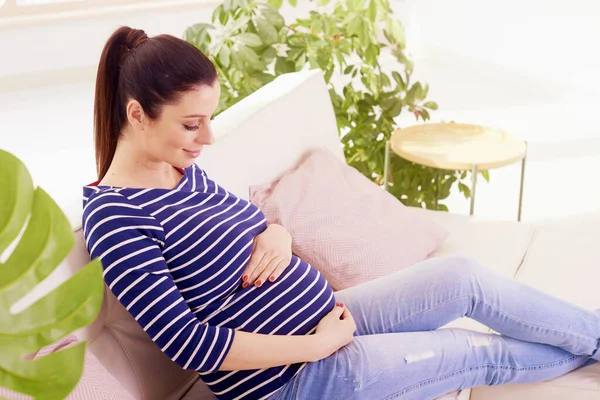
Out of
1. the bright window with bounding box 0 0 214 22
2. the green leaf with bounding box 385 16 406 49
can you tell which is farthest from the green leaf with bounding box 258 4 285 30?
the bright window with bounding box 0 0 214 22

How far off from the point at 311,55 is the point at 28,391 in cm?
216

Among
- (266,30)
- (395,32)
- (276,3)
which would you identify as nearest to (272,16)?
(266,30)

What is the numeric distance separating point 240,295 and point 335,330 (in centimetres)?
19

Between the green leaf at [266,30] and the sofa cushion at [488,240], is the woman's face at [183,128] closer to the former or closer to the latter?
the sofa cushion at [488,240]

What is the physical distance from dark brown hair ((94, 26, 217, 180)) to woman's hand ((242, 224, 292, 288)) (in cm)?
32

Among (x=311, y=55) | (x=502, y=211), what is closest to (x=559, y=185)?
(x=502, y=211)

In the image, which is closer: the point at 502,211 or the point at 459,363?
the point at 459,363

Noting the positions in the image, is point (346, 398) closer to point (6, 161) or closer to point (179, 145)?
point (179, 145)

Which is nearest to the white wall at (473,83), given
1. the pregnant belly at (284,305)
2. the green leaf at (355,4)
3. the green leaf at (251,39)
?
the green leaf at (355,4)

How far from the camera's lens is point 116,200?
1316 mm

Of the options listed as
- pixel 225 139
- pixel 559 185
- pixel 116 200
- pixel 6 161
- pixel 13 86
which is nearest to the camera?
pixel 6 161

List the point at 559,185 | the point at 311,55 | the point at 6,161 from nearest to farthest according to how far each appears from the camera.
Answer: the point at 6,161 → the point at 311,55 → the point at 559,185

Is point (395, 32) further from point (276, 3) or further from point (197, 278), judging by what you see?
point (197, 278)

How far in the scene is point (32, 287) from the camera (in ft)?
1.57
